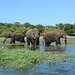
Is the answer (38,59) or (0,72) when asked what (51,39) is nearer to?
(38,59)

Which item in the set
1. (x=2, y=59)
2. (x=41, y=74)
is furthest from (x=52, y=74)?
(x=2, y=59)

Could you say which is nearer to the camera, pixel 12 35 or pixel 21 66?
pixel 21 66

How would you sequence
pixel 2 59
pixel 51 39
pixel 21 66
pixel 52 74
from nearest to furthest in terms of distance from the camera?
pixel 52 74 → pixel 21 66 → pixel 2 59 → pixel 51 39

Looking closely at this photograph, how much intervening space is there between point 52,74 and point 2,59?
3.44m

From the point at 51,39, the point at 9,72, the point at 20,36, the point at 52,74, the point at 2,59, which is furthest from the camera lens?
the point at 20,36

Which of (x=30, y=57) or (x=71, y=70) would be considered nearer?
(x=71, y=70)

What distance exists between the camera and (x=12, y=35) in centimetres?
3023

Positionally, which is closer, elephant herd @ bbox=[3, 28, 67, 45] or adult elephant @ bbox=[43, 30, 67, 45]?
elephant herd @ bbox=[3, 28, 67, 45]

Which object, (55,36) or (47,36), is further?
(47,36)

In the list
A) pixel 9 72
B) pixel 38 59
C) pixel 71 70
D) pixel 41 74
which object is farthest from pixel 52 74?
pixel 38 59

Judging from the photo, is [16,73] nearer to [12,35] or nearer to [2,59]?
[2,59]

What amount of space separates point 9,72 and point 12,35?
77.2 feet

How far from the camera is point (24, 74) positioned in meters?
6.60

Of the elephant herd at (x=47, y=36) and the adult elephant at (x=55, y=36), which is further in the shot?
the adult elephant at (x=55, y=36)
